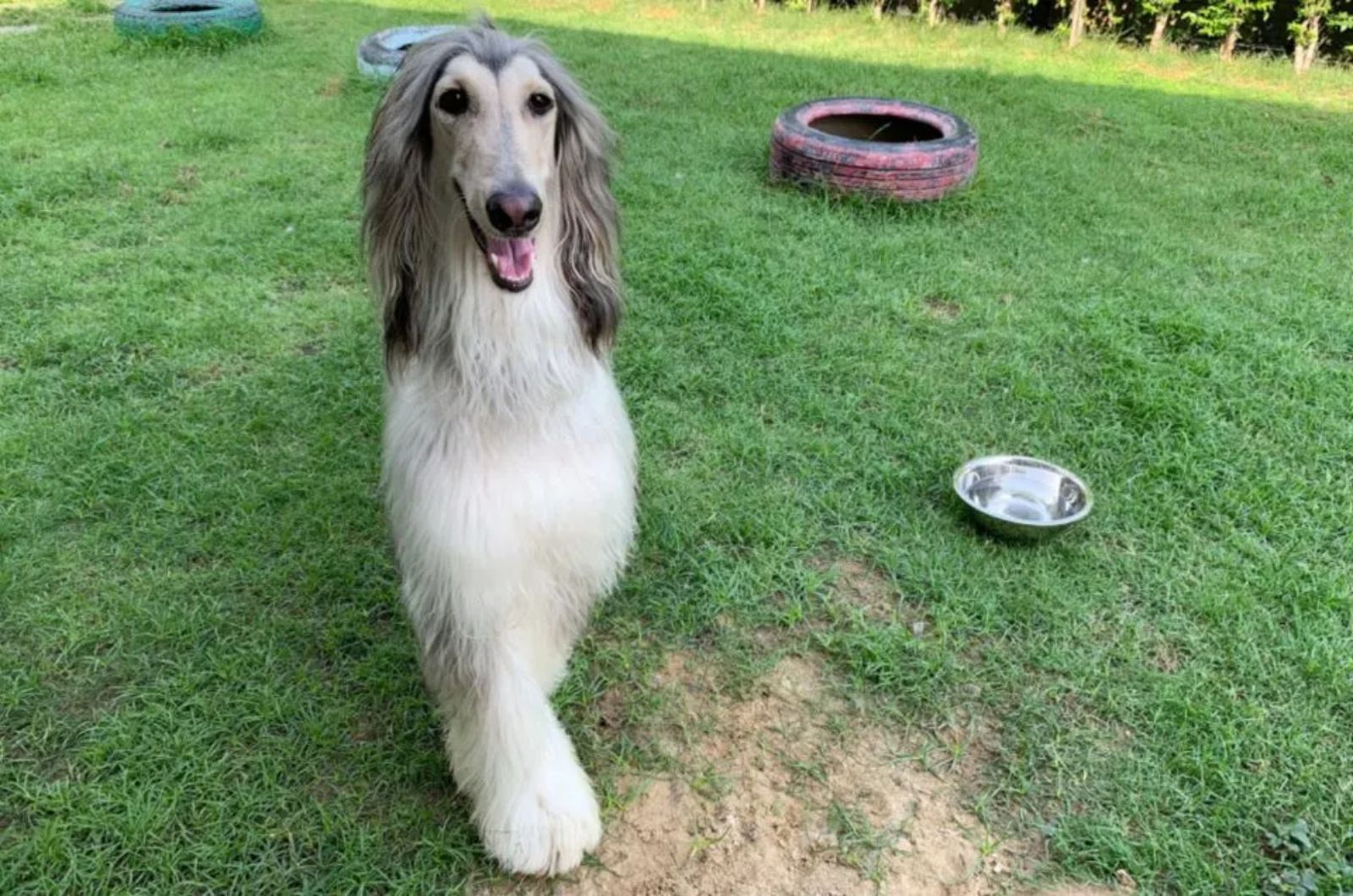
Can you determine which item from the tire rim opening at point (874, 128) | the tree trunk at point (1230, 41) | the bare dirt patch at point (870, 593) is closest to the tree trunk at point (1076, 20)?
the tree trunk at point (1230, 41)

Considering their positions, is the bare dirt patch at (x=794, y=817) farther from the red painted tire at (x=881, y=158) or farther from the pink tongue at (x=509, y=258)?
the red painted tire at (x=881, y=158)

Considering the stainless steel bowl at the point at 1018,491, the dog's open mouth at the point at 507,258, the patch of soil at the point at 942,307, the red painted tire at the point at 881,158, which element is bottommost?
the stainless steel bowl at the point at 1018,491

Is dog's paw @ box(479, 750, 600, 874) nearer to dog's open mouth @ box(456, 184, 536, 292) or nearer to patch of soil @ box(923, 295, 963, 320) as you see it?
dog's open mouth @ box(456, 184, 536, 292)

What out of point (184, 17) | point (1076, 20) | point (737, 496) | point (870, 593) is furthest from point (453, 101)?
point (1076, 20)

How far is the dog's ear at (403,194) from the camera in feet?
6.27

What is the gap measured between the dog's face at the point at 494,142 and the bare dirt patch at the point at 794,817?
129 cm

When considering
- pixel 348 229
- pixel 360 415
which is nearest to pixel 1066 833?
pixel 360 415

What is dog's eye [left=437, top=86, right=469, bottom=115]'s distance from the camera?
1842mm

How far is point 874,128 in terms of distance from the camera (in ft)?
19.7

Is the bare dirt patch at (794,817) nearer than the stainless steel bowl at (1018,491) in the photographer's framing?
Yes

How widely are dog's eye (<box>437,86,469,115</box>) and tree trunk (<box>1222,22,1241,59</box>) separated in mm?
9429

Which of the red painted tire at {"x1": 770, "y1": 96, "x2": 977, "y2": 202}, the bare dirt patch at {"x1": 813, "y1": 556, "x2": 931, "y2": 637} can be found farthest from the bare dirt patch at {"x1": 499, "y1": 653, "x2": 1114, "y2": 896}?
the red painted tire at {"x1": 770, "y1": 96, "x2": 977, "y2": 202}

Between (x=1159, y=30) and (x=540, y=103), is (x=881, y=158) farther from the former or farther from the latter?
(x=1159, y=30)

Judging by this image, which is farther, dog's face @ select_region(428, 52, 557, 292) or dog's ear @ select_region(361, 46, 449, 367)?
dog's ear @ select_region(361, 46, 449, 367)
